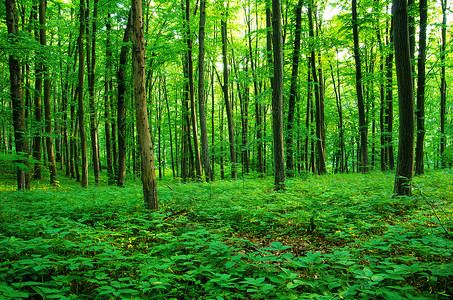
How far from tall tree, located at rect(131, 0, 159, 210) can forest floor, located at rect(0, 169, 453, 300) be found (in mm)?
640

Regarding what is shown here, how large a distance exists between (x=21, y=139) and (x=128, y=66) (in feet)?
16.8

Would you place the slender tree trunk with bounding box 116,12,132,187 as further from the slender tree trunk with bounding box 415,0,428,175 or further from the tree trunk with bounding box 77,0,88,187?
the slender tree trunk with bounding box 415,0,428,175

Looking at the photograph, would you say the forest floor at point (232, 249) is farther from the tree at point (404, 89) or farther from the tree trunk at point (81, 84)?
the tree trunk at point (81, 84)

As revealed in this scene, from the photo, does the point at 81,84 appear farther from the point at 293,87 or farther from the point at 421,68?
the point at 421,68

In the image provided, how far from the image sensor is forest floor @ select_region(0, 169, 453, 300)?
2.29 m

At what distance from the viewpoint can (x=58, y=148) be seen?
72.8 ft

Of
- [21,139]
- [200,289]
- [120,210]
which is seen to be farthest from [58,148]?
[200,289]

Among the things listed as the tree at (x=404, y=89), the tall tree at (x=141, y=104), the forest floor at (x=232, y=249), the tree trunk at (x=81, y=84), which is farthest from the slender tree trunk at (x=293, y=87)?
the tree trunk at (x=81, y=84)

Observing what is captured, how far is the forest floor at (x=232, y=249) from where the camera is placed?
2.29 metres

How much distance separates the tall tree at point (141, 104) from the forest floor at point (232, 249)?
640 mm

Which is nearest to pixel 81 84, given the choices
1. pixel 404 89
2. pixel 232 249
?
pixel 232 249

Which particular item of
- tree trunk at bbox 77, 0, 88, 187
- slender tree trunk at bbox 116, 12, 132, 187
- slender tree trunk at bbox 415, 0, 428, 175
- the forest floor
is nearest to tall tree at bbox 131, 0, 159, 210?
the forest floor

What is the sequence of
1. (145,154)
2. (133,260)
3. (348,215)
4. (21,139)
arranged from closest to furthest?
1. (133,260)
2. (348,215)
3. (145,154)
4. (21,139)

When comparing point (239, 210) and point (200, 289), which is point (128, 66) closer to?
point (239, 210)
